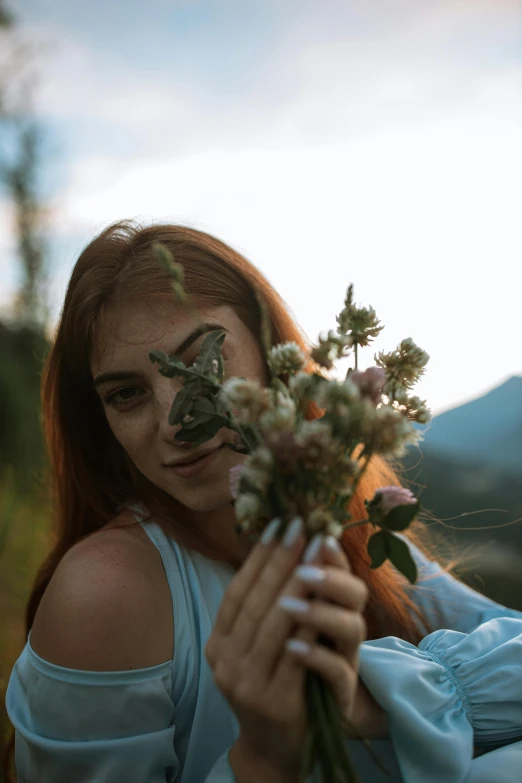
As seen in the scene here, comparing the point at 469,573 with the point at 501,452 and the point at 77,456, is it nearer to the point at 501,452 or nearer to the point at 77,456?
the point at 501,452

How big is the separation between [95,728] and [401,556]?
781 millimetres

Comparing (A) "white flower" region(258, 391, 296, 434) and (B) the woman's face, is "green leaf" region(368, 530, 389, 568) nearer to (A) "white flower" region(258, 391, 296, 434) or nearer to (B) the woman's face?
(A) "white flower" region(258, 391, 296, 434)

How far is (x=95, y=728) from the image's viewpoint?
121 cm

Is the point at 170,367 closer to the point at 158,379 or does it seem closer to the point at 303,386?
the point at 303,386

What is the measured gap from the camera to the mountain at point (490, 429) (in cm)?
316

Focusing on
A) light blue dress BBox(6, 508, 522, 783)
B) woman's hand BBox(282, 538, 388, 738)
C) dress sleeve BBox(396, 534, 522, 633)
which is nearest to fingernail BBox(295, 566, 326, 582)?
woman's hand BBox(282, 538, 388, 738)

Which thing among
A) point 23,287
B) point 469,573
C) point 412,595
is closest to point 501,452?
point 469,573

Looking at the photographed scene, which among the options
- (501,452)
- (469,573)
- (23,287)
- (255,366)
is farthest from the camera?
(23,287)

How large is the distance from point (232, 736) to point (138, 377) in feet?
3.05

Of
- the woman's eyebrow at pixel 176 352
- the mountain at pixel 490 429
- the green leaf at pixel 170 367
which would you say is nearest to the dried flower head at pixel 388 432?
the green leaf at pixel 170 367

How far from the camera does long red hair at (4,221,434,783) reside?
1.64 meters

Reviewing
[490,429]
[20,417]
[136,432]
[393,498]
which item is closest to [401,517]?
[393,498]

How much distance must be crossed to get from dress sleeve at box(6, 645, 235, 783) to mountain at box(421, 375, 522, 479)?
7.32ft

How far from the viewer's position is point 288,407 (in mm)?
793
